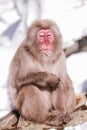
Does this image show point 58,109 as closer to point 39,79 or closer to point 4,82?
point 39,79

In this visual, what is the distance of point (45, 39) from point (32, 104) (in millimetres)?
788

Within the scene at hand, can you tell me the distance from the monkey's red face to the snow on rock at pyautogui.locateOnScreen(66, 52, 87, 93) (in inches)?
56.3

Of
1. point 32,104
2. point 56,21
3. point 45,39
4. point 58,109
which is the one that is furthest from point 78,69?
point 32,104

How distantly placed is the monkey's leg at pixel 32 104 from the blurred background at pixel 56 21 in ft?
5.58

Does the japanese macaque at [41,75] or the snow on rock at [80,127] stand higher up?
the japanese macaque at [41,75]

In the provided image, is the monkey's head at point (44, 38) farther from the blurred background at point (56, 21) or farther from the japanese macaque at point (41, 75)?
the blurred background at point (56, 21)

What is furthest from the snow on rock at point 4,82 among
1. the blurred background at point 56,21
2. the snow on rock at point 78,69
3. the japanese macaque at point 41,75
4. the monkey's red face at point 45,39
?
the monkey's red face at point 45,39

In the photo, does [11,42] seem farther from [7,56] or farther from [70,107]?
[70,107]

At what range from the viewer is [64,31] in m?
8.16

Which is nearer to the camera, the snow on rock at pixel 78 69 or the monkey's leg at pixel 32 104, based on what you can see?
the monkey's leg at pixel 32 104

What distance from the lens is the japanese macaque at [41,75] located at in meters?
5.66

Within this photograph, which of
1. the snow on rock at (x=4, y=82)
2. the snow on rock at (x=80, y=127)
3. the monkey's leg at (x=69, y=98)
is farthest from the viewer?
the snow on rock at (x=4, y=82)

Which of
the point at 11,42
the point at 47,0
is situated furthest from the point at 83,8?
the point at 11,42

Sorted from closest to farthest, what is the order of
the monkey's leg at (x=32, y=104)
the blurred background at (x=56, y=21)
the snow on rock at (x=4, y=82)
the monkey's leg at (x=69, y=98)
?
1. the monkey's leg at (x=32, y=104)
2. the monkey's leg at (x=69, y=98)
3. the snow on rock at (x=4, y=82)
4. the blurred background at (x=56, y=21)
